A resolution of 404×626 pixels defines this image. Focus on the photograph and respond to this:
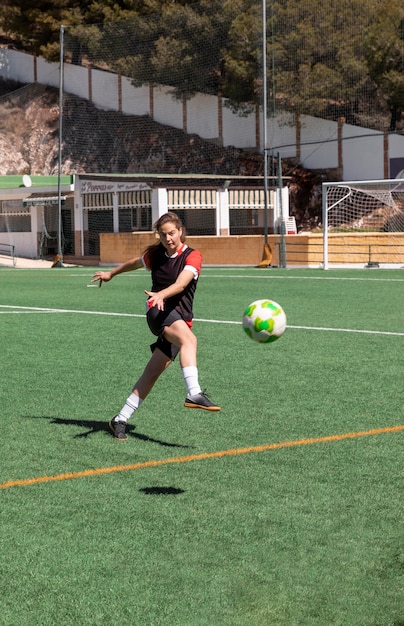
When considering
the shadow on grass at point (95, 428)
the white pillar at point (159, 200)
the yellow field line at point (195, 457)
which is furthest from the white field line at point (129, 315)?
the white pillar at point (159, 200)

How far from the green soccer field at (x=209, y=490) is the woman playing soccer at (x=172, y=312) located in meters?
0.36

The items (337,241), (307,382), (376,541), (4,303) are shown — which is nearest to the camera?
(376,541)

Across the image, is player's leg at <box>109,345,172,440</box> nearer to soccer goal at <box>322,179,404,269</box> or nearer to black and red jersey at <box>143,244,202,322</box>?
black and red jersey at <box>143,244,202,322</box>

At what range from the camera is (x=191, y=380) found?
7418 millimetres

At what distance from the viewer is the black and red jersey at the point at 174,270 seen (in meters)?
7.56

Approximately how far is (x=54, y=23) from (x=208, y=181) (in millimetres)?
27574

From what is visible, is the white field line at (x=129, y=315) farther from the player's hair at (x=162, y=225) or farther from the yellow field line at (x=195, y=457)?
the player's hair at (x=162, y=225)

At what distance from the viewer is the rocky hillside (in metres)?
59.4

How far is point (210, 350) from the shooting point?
13.4 metres

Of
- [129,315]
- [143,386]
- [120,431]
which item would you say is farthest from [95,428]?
[129,315]

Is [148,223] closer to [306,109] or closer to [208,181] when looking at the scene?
[208,181]

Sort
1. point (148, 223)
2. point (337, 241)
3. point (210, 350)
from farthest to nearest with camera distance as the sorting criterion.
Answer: point (148, 223) → point (337, 241) → point (210, 350)

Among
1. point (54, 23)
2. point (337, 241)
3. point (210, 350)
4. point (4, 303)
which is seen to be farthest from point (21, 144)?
point (210, 350)

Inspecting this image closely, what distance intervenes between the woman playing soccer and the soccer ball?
46cm
